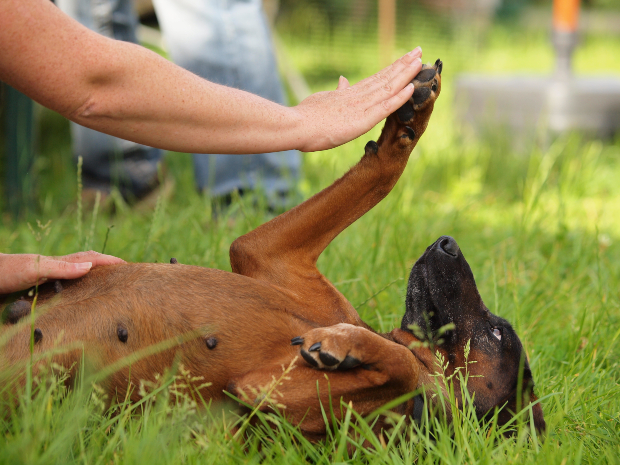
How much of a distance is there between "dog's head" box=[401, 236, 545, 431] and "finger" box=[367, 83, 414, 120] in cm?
52

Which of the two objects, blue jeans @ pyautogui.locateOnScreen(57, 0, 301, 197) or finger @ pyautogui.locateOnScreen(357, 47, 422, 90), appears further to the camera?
blue jeans @ pyautogui.locateOnScreen(57, 0, 301, 197)

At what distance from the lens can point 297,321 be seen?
1942 millimetres

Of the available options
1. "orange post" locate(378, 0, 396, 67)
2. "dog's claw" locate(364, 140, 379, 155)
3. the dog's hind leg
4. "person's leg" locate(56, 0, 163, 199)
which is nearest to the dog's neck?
the dog's hind leg

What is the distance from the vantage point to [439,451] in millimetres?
1659

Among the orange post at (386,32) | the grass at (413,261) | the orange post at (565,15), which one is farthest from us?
the orange post at (386,32)

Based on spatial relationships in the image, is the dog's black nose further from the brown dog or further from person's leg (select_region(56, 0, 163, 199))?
person's leg (select_region(56, 0, 163, 199))

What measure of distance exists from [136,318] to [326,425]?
623 mm

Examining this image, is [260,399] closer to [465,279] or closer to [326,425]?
[326,425]

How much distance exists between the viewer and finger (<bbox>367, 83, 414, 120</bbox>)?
183cm

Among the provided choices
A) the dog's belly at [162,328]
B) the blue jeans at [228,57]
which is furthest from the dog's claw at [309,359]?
the blue jeans at [228,57]

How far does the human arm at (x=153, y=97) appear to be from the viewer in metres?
1.47

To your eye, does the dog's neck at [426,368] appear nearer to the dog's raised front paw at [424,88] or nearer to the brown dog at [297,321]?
the brown dog at [297,321]

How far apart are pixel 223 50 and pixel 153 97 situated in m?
1.93

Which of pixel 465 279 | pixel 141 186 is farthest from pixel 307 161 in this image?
pixel 465 279
